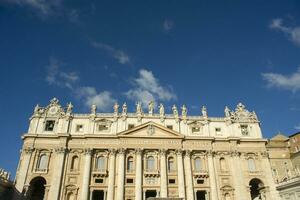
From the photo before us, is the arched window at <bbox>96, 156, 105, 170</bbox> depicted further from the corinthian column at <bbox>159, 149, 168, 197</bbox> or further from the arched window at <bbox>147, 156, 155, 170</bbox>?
the corinthian column at <bbox>159, 149, 168, 197</bbox>

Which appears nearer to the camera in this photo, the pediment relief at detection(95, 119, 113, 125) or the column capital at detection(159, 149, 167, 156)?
the column capital at detection(159, 149, 167, 156)

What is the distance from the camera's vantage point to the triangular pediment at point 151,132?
45438mm

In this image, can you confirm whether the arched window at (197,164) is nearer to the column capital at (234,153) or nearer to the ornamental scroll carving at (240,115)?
the column capital at (234,153)

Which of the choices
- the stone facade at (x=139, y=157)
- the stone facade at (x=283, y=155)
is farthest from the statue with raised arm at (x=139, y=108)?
the stone facade at (x=283, y=155)

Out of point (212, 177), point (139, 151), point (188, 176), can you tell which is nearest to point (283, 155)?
point (212, 177)

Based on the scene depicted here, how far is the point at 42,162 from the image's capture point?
1705 inches

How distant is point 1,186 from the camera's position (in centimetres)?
3781

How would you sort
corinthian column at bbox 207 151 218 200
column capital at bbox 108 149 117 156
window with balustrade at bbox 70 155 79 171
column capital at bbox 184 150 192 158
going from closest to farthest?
corinthian column at bbox 207 151 218 200 < window with balustrade at bbox 70 155 79 171 < column capital at bbox 108 149 117 156 < column capital at bbox 184 150 192 158

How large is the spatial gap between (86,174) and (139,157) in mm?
8543

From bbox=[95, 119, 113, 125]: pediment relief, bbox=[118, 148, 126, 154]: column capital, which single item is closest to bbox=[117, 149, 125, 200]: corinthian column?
bbox=[118, 148, 126, 154]: column capital

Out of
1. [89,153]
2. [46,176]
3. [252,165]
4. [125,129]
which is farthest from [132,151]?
[252,165]

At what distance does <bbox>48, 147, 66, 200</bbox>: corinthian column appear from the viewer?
40234mm

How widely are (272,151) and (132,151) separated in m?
29.2

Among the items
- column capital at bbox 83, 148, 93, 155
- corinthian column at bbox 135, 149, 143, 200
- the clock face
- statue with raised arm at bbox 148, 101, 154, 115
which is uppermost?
statue with raised arm at bbox 148, 101, 154, 115
